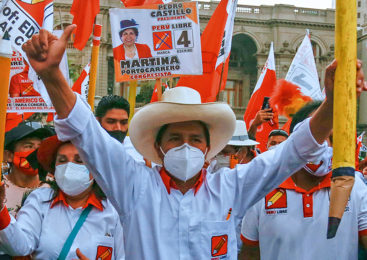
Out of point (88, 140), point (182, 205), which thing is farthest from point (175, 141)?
point (88, 140)

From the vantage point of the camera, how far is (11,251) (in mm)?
2930

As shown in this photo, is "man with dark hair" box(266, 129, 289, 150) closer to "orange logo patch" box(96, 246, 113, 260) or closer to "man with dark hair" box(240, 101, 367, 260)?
"man with dark hair" box(240, 101, 367, 260)

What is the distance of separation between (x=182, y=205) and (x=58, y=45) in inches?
37.1

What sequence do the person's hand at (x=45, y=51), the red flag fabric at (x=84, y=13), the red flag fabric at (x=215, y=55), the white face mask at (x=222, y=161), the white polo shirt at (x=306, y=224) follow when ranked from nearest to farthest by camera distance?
the person's hand at (x=45, y=51) → the white polo shirt at (x=306, y=224) → the white face mask at (x=222, y=161) → the red flag fabric at (x=215, y=55) → the red flag fabric at (x=84, y=13)

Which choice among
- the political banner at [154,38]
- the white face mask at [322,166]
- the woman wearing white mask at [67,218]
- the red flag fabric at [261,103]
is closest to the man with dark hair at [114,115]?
the political banner at [154,38]

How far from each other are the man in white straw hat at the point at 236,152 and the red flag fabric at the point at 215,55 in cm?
48

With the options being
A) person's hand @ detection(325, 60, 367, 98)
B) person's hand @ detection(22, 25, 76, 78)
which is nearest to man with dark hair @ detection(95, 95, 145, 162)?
person's hand @ detection(22, 25, 76, 78)

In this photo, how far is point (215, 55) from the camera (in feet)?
17.4

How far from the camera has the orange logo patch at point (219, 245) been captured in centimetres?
251

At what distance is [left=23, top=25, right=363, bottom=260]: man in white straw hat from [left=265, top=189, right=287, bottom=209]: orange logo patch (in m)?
0.91

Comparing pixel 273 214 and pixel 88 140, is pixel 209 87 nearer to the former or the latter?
pixel 273 214

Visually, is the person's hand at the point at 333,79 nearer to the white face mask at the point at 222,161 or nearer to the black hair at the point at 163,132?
the black hair at the point at 163,132

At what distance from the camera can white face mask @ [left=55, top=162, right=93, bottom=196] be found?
320cm

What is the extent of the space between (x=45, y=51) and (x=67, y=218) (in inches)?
55.4
